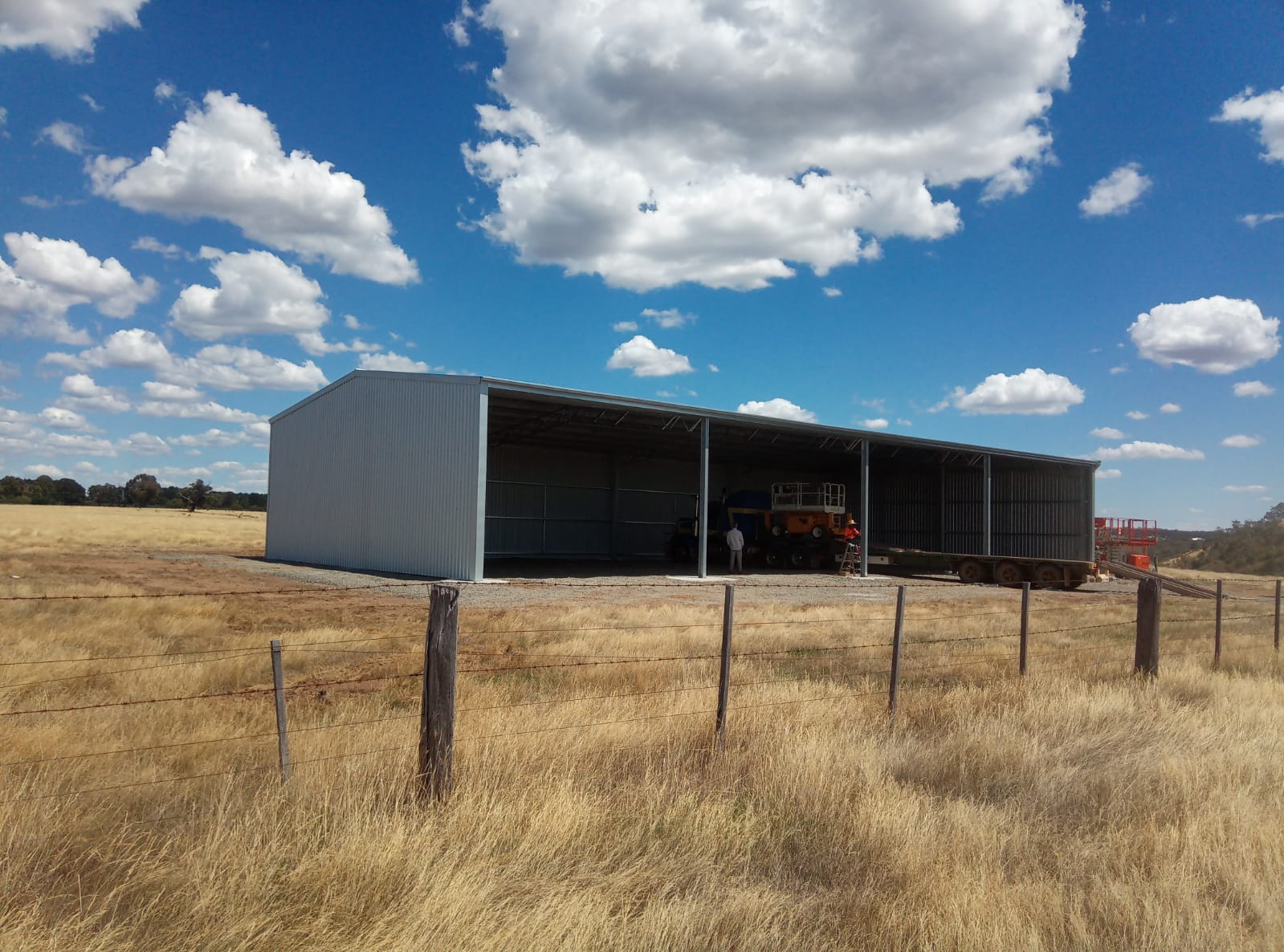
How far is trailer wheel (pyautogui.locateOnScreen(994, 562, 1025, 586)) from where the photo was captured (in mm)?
30641

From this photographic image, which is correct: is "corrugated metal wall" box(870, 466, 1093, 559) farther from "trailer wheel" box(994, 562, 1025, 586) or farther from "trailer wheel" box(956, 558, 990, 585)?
"trailer wheel" box(994, 562, 1025, 586)

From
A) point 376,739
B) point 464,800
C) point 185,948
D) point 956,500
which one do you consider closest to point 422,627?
point 376,739

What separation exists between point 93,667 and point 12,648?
137cm

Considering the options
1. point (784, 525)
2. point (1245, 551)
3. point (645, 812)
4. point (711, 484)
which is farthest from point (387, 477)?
point (1245, 551)

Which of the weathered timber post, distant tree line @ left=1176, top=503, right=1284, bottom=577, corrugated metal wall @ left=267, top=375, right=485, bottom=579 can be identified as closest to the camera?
the weathered timber post

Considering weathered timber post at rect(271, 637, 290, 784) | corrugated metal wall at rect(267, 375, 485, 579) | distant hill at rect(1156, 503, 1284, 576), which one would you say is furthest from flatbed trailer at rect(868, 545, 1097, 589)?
distant hill at rect(1156, 503, 1284, 576)

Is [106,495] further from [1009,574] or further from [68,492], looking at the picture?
[1009,574]

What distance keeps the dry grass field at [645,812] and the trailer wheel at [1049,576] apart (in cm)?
1969

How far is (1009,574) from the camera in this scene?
30812mm

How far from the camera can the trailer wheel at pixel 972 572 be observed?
104 feet

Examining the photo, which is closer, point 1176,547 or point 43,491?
point 1176,547

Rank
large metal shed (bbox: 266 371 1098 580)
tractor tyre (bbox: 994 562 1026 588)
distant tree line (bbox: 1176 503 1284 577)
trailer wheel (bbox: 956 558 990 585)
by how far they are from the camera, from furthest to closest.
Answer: distant tree line (bbox: 1176 503 1284 577)
trailer wheel (bbox: 956 558 990 585)
tractor tyre (bbox: 994 562 1026 588)
large metal shed (bbox: 266 371 1098 580)

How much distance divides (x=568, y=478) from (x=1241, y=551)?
2349 inches

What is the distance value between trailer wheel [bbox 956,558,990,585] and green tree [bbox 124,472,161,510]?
441ft
